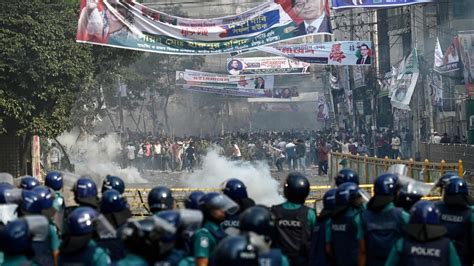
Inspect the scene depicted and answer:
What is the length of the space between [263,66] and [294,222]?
42.5 m

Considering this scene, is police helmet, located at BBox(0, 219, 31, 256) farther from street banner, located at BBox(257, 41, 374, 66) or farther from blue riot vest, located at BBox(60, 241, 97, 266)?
street banner, located at BBox(257, 41, 374, 66)

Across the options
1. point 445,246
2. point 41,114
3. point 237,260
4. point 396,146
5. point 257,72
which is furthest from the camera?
point 257,72

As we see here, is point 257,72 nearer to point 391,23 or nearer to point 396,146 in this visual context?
point 391,23

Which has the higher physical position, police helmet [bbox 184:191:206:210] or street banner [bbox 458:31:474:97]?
street banner [bbox 458:31:474:97]

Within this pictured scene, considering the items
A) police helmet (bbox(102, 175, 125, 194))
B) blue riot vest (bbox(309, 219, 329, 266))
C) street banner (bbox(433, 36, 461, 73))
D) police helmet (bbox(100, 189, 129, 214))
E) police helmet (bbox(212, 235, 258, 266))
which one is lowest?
blue riot vest (bbox(309, 219, 329, 266))

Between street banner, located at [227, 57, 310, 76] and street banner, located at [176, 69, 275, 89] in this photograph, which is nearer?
street banner, located at [227, 57, 310, 76]

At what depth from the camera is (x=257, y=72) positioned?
5066 cm

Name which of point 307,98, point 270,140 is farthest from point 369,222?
point 307,98

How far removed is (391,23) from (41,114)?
30291mm

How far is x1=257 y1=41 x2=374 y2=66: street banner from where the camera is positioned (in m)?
35.7

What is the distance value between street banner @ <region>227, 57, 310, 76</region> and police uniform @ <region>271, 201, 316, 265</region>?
41.5 meters

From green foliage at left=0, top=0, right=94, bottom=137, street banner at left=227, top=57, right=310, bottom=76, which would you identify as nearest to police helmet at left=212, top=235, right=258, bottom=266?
green foliage at left=0, top=0, right=94, bottom=137

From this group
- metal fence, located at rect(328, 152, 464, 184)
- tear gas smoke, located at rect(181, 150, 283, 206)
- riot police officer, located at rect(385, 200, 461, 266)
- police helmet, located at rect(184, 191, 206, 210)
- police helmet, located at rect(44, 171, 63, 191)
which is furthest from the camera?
tear gas smoke, located at rect(181, 150, 283, 206)

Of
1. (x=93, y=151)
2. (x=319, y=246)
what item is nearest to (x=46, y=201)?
(x=319, y=246)
